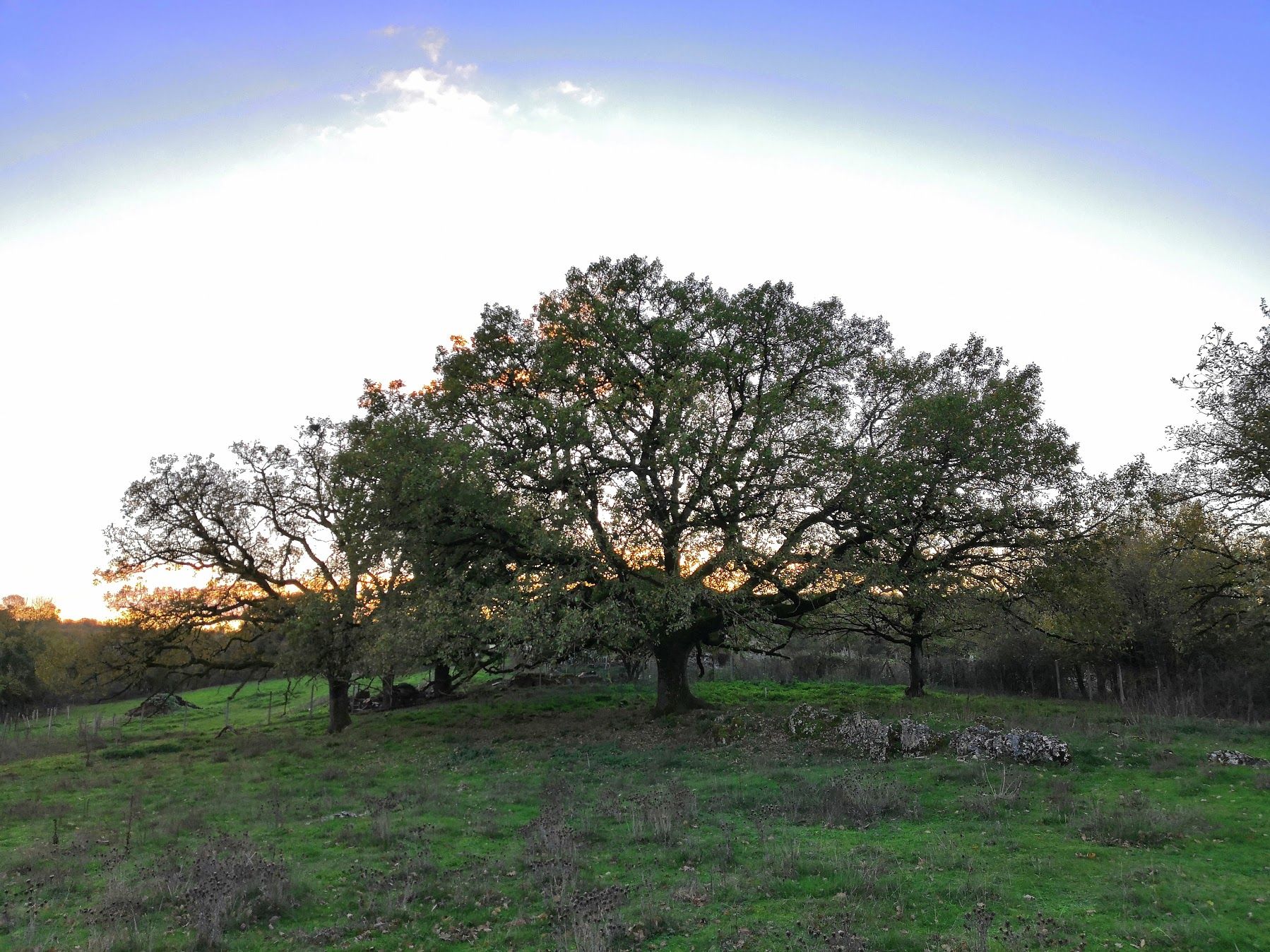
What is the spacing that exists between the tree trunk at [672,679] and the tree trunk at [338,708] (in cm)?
1460

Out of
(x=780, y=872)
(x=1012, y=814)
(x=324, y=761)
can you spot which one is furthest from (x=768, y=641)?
(x=324, y=761)

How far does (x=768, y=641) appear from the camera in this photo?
25.1 m

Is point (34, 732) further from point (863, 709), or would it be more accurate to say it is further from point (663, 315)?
point (863, 709)

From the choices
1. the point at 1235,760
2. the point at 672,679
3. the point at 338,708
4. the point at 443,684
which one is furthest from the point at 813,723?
the point at 443,684

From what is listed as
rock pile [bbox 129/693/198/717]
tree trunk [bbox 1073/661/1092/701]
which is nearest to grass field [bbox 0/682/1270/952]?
tree trunk [bbox 1073/661/1092/701]

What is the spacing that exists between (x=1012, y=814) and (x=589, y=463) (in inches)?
672

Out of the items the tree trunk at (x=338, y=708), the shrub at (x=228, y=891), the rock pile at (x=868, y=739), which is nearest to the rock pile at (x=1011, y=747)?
the rock pile at (x=868, y=739)

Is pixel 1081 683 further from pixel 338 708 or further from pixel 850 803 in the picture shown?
pixel 338 708

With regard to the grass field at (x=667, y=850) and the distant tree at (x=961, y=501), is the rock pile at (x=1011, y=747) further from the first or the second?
the distant tree at (x=961, y=501)

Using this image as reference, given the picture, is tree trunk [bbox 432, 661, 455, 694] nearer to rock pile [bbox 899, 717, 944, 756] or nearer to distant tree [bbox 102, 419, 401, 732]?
distant tree [bbox 102, 419, 401, 732]

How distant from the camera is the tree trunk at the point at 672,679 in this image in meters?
29.0

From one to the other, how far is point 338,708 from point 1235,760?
33.1 metres

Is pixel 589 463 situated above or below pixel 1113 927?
above

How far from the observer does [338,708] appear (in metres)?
33.0
